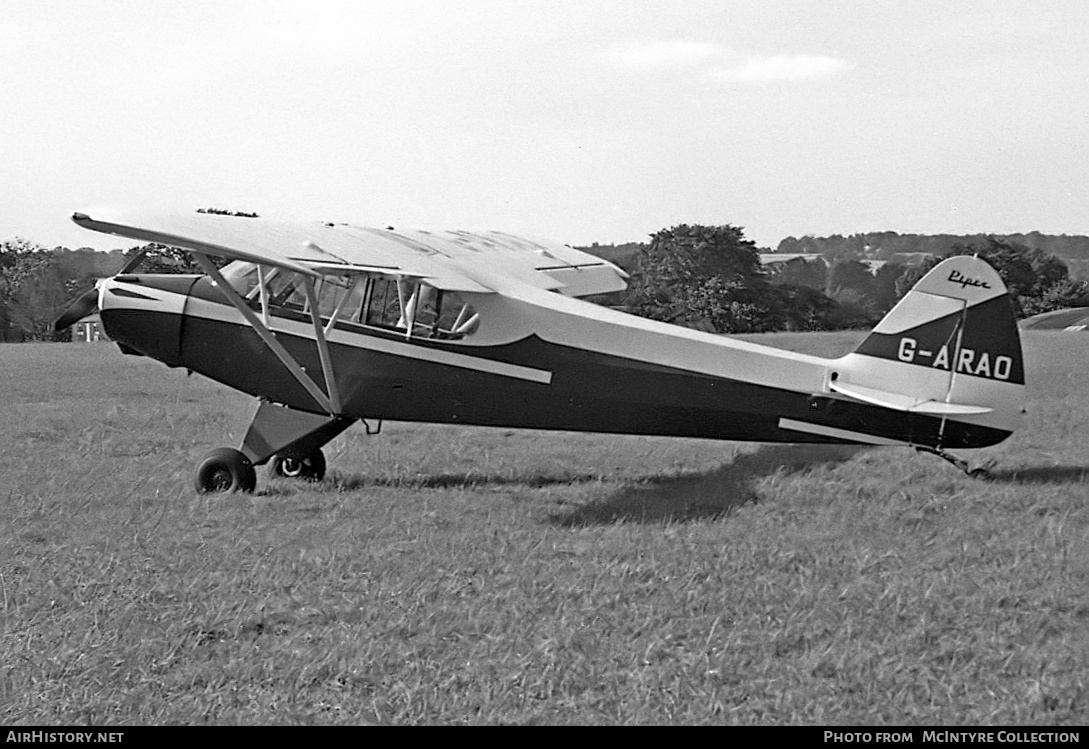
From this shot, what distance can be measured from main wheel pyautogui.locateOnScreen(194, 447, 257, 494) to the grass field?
0.23 m

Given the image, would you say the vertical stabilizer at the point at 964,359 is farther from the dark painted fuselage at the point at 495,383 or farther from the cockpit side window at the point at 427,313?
the cockpit side window at the point at 427,313

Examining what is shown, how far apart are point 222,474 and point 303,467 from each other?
0.91 m

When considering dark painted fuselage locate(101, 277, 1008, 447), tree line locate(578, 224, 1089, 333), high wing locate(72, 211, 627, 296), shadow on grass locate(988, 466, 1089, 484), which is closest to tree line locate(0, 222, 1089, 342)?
tree line locate(578, 224, 1089, 333)

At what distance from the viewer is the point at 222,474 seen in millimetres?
8430

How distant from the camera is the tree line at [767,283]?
104 feet

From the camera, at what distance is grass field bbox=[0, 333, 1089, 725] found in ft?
13.8

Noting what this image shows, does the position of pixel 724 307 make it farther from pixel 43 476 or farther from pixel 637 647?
pixel 637 647

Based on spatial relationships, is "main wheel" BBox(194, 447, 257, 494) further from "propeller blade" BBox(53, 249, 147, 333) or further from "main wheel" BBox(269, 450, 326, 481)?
"propeller blade" BBox(53, 249, 147, 333)

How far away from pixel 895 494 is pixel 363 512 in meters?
3.81

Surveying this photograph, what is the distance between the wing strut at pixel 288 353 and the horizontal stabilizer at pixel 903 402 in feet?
13.1

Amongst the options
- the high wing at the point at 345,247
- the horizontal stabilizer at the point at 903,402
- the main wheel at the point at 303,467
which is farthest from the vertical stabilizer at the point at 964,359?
the main wheel at the point at 303,467

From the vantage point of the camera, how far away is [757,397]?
8.23 metres
